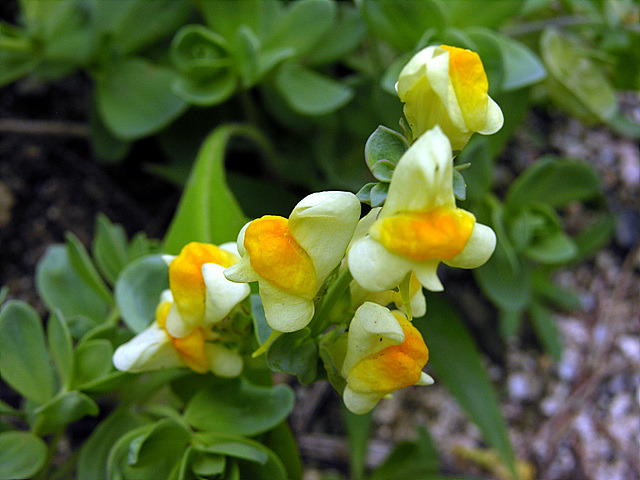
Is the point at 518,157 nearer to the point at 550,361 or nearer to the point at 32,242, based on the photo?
the point at 550,361

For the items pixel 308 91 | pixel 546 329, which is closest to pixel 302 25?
pixel 308 91

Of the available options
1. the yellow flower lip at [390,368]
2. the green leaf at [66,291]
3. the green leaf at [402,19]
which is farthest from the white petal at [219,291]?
the green leaf at [402,19]

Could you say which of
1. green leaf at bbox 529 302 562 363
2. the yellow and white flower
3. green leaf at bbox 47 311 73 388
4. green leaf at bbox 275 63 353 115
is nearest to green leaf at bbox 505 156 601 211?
green leaf at bbox 529 302 562 363

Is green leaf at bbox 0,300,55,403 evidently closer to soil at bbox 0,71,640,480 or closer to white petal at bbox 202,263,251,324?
white petal at bbox 202,263,251,324

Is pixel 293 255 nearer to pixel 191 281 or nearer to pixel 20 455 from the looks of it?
pixel 191 281

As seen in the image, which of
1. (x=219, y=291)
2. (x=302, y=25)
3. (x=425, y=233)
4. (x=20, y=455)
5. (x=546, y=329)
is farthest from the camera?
(x=546, y=329)

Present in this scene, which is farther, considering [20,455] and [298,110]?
[298,110]
